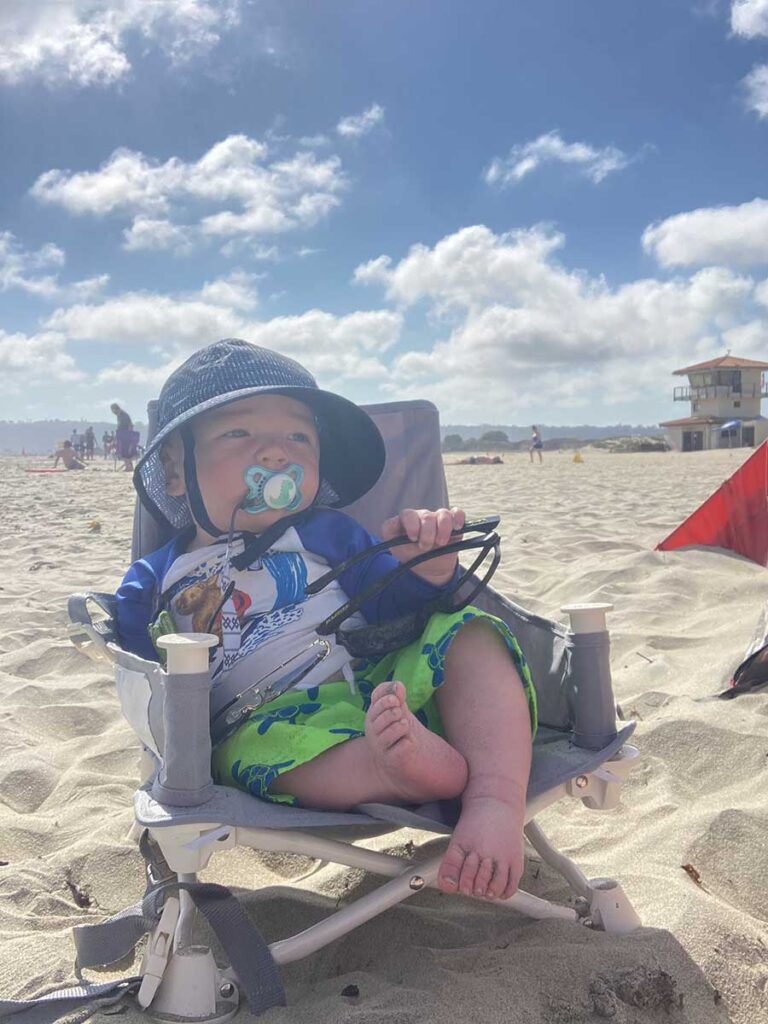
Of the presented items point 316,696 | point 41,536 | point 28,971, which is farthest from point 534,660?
point 41,536

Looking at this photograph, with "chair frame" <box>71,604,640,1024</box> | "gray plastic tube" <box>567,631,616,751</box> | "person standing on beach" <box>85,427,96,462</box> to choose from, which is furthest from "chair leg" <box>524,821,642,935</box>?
"person standing on beach" <box>85,427,96,462</box>

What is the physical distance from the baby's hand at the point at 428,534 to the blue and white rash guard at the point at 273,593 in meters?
0.03

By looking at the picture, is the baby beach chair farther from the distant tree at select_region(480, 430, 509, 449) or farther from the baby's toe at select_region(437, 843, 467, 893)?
the distant tree at select_region(480, 430, 509, 449)

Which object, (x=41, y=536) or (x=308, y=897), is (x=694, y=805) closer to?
(x=308, y=897)

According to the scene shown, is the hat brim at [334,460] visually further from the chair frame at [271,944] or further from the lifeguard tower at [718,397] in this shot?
the lifeguard tower at [718,397]

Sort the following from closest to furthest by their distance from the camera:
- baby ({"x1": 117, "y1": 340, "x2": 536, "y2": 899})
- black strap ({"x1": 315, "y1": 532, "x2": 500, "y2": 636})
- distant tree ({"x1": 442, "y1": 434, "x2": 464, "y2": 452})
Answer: baby ({"x1": 117, "y1": 340, "x2": 536, "y2": 899})
black strap ({"x1": 315, "y1": 532, "x2": 500, "y2": 636})
distant tree ({"x1": 442, "y1": 434, "x2": 464, "y2": 452})

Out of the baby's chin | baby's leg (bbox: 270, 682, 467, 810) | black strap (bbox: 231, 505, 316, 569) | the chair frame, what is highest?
the baby's chin

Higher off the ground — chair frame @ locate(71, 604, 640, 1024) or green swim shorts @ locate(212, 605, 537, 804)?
green swim shorts @ locate(212, 605, 537, 804)

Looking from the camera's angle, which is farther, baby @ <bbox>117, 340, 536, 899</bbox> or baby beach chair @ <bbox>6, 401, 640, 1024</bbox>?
baby @ <bbox>117, 340, 536, 899</bbox>

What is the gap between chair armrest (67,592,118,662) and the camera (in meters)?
1.94

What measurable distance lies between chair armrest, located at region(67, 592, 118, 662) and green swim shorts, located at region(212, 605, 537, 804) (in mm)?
398

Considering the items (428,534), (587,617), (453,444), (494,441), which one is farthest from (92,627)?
(453,444)

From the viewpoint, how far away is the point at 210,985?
1.37 metres

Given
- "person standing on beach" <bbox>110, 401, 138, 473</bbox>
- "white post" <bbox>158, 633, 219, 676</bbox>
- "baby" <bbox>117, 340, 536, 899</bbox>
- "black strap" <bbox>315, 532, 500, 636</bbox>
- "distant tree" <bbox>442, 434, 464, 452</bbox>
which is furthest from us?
"distant tree" <bbox>442, 434, 464, 452</bbox>
